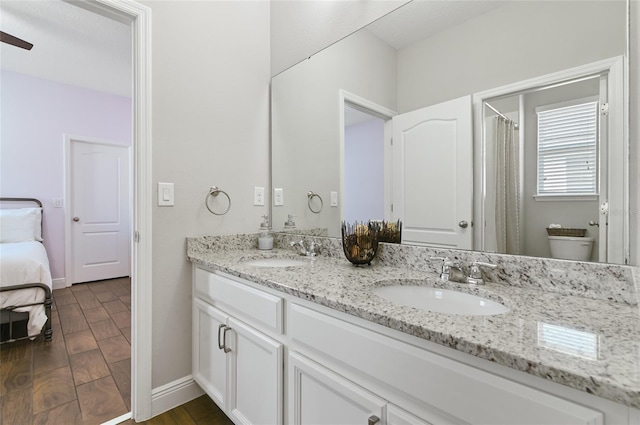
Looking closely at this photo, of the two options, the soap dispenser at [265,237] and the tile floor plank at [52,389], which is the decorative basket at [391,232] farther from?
the tile floor plank at [52,389]

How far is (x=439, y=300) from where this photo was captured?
3.40 feet

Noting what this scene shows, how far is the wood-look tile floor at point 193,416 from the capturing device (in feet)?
4.94

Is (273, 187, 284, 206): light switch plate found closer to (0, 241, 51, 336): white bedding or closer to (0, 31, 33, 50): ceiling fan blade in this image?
(0, 241, 51, 336): white bedding

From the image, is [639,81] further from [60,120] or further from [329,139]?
[60,120]

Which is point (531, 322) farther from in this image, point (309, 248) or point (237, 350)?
point (309, 248)

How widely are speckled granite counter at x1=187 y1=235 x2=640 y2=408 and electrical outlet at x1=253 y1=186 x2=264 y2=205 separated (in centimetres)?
80

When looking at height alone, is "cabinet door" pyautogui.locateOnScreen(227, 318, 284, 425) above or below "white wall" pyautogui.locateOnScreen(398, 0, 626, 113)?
below

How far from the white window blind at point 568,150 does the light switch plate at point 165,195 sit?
1.60 m

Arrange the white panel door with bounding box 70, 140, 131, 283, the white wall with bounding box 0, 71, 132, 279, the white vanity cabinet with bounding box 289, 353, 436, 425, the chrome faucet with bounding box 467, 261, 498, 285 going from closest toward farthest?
the white vanity cabinet with bounding box 289, 353, 436, 425, the chrome faucet with bounding box 467, 261, 498, 285, the white wall with bounding box 0, 71, 132, 279, the white panel door with bounding box 70, 140, 131, 283

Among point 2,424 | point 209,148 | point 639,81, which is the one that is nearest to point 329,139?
point 209,148

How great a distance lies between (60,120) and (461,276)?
4.96m

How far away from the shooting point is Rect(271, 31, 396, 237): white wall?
1.49m

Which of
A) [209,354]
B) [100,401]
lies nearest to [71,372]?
[100,401]

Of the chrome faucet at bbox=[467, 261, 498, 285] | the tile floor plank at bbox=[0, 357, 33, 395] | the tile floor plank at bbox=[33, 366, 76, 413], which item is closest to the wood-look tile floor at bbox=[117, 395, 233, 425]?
the tile floor plank at bbox=[33, 366, 76, 413]
